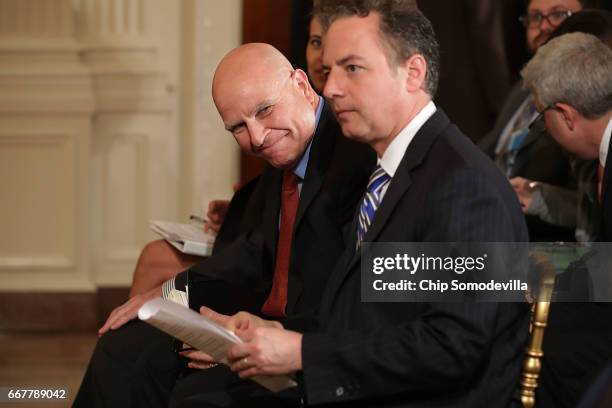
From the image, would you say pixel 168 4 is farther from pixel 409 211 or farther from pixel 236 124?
pixel 409 211

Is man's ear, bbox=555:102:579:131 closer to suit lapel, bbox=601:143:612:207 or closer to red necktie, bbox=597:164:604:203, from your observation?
red necktie, bbox=597:164:604:203

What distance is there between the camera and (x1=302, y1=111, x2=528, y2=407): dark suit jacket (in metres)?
2.03

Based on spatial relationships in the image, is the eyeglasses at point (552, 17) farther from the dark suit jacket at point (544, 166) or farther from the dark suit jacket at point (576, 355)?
the dark suit jacket at point (576, 355)

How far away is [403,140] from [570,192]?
1.50 metres

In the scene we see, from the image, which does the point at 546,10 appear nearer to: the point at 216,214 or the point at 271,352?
the point at 216,214

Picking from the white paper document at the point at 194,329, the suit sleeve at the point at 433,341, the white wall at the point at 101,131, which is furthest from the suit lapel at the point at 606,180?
the white wall at the point at 101,131

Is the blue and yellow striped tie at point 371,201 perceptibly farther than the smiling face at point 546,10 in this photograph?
No

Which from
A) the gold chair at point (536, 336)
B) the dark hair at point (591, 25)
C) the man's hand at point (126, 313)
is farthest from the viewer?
the dark hair at point (591, 25)

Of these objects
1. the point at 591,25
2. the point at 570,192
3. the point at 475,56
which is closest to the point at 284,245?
the point at 570,192

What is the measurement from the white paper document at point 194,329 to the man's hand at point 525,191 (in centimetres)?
157

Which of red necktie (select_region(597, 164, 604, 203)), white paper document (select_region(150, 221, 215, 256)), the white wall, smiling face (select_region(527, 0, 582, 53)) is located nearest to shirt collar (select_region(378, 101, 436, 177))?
red necktie (select_region(597, 164, 604, 203))

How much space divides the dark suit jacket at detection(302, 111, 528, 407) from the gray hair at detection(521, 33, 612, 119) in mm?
999

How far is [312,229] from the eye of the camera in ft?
9.33

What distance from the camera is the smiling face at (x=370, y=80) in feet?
7.56
